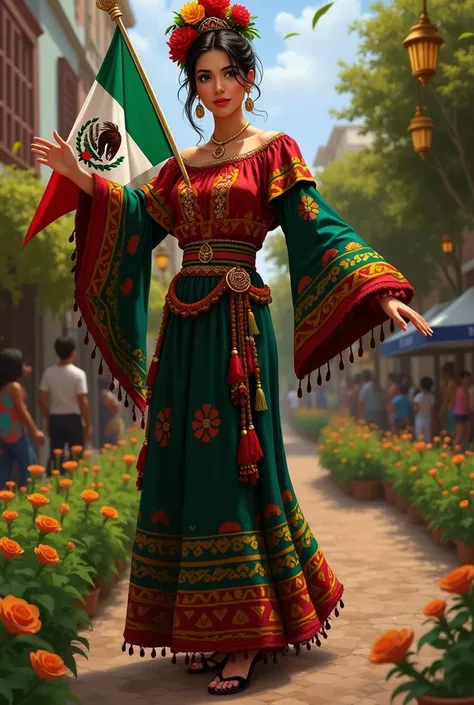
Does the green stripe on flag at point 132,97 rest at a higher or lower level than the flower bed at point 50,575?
higher

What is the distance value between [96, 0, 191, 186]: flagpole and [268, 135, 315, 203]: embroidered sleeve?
1.26ft

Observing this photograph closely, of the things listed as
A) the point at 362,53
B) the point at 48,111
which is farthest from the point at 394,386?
A: the point at 48,111

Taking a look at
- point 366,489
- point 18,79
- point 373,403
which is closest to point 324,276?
point 366,489

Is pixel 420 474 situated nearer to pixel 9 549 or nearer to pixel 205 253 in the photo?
pixel 205 253

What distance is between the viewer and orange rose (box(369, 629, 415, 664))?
2240 mm

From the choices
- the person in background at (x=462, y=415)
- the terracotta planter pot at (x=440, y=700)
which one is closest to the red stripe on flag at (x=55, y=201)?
the terracotta planter pot at (x=440, y=700)

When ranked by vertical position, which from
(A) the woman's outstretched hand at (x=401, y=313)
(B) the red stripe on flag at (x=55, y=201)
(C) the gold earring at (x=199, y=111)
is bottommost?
(A) the woman's outstretched hand at (x=401, y=313)

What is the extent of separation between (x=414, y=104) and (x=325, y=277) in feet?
37.9

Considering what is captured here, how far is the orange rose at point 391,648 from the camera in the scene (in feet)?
7.35

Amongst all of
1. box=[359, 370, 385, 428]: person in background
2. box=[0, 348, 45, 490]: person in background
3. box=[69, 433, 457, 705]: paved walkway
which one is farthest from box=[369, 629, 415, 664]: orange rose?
box=[359, 370, 385, 428]: person in background

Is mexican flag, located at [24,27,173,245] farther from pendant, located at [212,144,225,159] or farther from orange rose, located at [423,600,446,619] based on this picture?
orange rose, located at [423,600,446,619]

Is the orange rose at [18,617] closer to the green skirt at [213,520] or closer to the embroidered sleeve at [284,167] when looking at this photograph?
the green skirt at [213,520]

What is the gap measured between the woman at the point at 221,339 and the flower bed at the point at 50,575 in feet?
1.58

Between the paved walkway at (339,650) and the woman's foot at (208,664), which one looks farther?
the woman's foot at (208,664)
